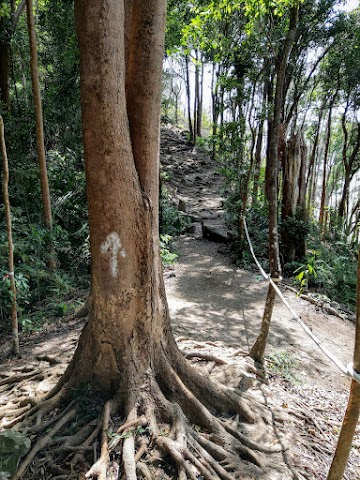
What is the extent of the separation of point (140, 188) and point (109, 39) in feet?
3.53

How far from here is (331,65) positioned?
13844 millimetres

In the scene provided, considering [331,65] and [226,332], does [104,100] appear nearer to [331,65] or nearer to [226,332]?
[226,332]

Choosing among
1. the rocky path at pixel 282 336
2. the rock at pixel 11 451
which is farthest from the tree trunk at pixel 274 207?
the rock at pixel 11 451

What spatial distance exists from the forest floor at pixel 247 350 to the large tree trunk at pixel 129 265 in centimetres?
53

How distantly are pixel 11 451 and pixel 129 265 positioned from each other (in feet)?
5.15

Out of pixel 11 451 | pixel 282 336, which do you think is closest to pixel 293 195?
pixel 282 336

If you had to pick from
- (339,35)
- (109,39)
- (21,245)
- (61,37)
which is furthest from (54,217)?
(339,35)

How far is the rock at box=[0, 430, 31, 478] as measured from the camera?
2416mm

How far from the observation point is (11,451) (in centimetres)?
247

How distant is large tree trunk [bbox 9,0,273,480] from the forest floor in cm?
53

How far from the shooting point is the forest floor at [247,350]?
10.8 ft

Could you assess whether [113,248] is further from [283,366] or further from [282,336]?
[282,336]

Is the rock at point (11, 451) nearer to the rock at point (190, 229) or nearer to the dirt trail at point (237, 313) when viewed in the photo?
the dirt trail at point (237, 313)

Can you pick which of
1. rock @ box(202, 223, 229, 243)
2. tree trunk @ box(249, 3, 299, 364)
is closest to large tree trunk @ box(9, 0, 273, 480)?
tree trunk @ box(249, 3, 299, 364)
